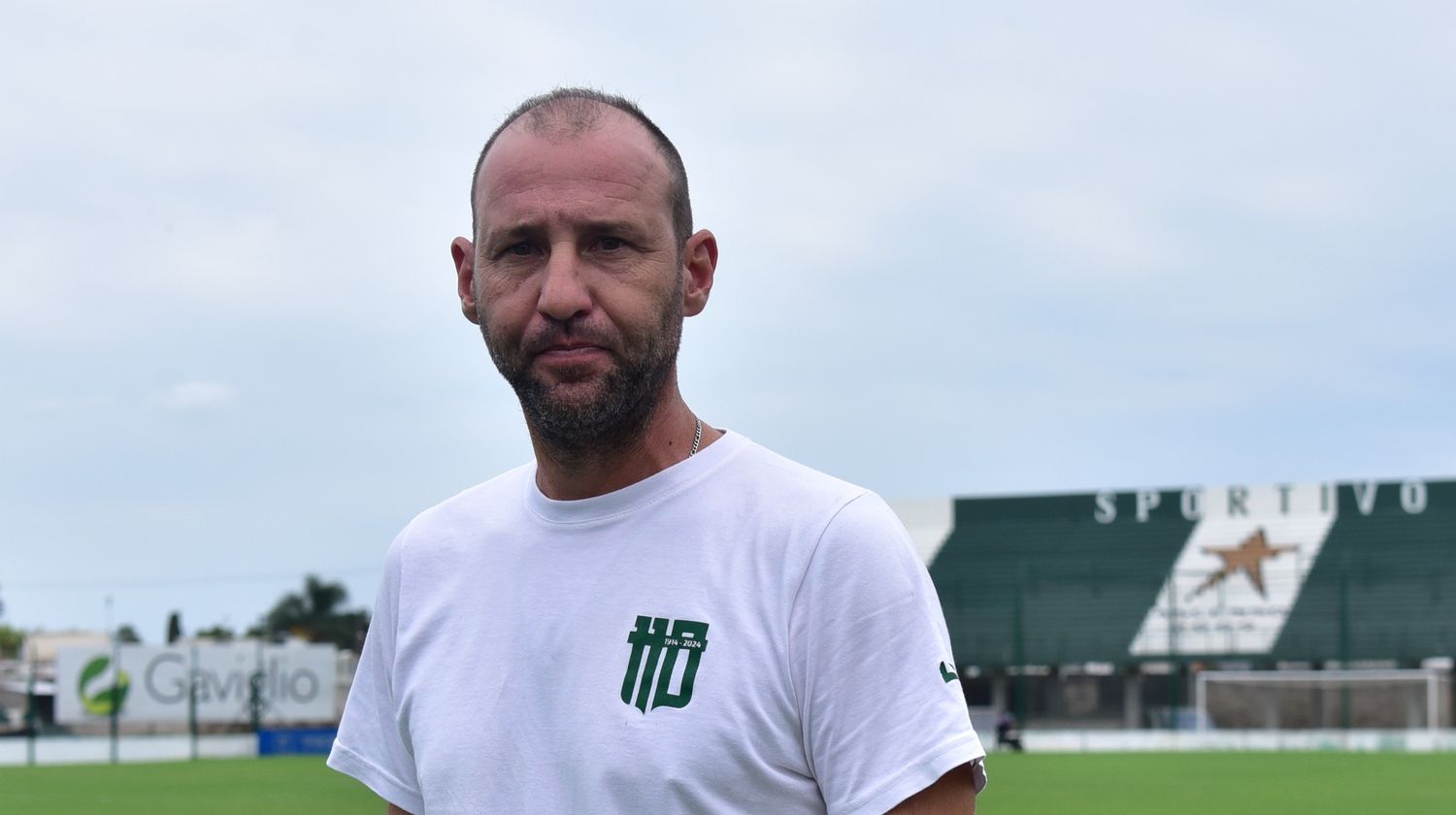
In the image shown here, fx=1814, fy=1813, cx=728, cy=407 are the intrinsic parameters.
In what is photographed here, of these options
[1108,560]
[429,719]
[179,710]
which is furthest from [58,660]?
[429,719]

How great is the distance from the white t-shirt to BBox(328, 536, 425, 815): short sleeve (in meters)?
0.09

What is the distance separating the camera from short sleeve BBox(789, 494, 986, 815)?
6.27 feet

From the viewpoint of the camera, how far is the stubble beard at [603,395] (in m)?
2.05

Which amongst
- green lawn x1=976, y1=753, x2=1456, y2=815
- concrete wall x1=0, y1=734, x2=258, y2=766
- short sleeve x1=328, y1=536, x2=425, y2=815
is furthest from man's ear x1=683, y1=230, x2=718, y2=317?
concrete wall x1=0, y1=734, x2=258, y2=766

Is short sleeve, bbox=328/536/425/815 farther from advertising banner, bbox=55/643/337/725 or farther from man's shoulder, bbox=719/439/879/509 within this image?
advertising banner, bbox=55/643/337/725

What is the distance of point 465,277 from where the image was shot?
226cm

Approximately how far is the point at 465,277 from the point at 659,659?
1.87 feet

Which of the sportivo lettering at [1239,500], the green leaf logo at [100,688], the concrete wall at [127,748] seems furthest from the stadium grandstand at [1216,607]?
the green leaf logo at [100,688]

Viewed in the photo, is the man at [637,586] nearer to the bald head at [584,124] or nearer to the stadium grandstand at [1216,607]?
the bald head at [584,124]

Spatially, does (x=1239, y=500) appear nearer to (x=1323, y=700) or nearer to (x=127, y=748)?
(x=1323, y=700)

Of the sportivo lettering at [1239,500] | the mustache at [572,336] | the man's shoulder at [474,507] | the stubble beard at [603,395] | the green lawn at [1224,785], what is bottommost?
the green lawn at [1224,785]

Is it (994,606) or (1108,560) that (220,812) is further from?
(1108,560)

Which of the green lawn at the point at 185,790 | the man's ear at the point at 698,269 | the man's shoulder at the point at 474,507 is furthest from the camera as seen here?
the green lawn at the point at 185,790

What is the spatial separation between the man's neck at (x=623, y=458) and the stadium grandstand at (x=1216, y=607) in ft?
129
